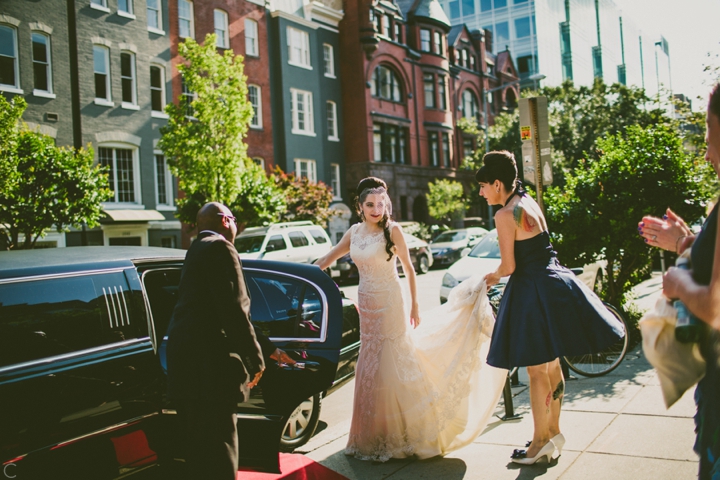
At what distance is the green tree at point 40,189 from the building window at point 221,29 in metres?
13.9

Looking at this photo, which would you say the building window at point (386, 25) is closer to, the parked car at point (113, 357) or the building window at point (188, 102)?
the building window at point (188, 102)

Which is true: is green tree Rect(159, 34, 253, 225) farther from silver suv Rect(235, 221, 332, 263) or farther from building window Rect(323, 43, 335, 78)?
building window Rect(323, 43, 335, 78)

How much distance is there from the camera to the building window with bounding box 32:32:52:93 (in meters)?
20.8

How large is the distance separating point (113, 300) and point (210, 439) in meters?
1.11

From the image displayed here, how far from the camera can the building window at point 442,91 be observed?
42594 mm

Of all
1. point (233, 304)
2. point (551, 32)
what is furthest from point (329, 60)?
point (551, 32)

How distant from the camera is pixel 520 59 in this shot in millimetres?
61719

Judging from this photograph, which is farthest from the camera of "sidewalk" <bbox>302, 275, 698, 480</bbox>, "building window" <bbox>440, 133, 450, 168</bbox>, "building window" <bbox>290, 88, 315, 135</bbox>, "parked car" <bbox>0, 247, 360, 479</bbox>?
"building window" <bbox>440, 133, 450, 168</bbox>

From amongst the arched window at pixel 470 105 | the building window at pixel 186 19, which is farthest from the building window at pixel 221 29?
the arched window at pixel 470 105

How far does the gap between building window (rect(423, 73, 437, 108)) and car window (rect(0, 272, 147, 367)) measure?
3978cm

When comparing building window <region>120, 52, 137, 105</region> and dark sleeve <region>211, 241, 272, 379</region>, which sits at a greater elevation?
building window <region>120, 52, 137, 105</region>

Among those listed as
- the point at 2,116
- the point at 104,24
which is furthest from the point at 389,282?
the point at 104,24

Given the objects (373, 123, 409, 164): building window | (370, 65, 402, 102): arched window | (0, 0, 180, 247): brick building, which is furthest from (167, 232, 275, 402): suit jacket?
(370, 65, 402, 102): arched window

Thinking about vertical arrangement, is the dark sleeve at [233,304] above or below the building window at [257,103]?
below
